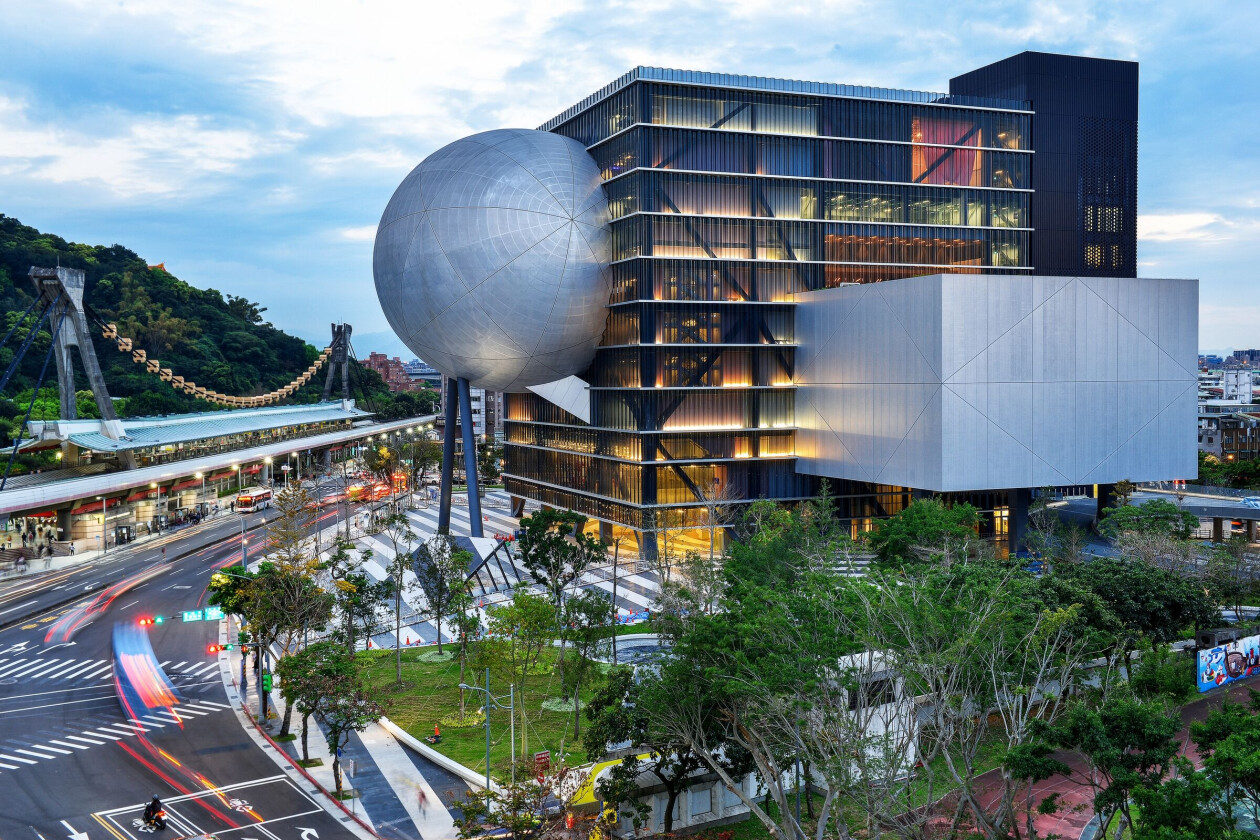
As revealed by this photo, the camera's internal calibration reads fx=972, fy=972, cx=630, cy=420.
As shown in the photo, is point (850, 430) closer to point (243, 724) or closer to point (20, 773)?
point (243, 724)

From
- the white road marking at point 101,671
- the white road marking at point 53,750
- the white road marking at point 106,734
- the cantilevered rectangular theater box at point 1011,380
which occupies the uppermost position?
the cantilevered rectangular theater box at point 1011,380

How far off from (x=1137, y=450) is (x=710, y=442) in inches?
1206

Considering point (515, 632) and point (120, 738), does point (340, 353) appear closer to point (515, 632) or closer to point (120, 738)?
point (120, 738)

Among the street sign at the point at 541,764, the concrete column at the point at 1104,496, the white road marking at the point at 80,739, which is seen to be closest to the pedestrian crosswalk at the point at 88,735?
the white road marking at the point at 80,739

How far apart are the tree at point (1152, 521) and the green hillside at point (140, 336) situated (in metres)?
101

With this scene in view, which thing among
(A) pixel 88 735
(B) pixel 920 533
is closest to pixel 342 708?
(A) pixel 88 735

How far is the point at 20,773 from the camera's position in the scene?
3638 centimetres

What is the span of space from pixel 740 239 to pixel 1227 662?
43.4 meters

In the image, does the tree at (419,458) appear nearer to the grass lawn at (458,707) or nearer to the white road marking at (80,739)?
the grass lawn at (458,707)

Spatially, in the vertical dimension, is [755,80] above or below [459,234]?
above

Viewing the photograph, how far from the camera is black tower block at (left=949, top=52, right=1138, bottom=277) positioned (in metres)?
105

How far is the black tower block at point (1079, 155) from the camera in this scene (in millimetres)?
104750

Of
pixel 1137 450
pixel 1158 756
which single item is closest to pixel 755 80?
pixel 1137 450

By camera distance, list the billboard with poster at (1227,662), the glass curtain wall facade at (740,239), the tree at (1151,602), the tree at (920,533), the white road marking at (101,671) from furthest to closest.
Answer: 1. the glass curtain wall facade at (740,239)
2. the tree at (920,533)
3. the white road marking at (101,671)
4. the billboard with poster at (1227,662)
5. the tree at (1151,602)
